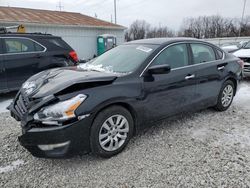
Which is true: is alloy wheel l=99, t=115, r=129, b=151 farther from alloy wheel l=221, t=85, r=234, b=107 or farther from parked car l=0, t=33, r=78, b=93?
parked car l=0, t=33, r=78, b=93

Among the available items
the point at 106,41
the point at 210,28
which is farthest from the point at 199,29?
the point at 106,41

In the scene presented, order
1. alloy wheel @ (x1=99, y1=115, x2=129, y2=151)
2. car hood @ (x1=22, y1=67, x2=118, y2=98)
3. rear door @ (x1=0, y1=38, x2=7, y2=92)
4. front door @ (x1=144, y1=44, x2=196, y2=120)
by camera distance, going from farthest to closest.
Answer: rear door @ (x1=0, y1=38, x2=7, y2=92)
front door @ (x1=144, y1=44, x2=196, y2=120)
alloy wheel @ (x1=99, y1=115, x2=129, y2=151)
car hood @ (x1=22, y1=67, x2=118, y2=98)

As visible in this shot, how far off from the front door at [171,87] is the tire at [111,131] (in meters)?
0.39

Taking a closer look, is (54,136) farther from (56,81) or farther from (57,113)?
(56,81)

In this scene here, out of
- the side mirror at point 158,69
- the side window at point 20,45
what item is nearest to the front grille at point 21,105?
the side mirror at point 158,69

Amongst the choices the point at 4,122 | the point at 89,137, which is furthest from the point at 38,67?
the point at 89,137

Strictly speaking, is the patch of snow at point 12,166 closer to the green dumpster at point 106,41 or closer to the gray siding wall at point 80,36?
the gray siding wall at point 80,36

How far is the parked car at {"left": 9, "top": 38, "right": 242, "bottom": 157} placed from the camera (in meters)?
2.50

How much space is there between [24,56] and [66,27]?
815cm

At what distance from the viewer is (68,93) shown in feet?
8.51

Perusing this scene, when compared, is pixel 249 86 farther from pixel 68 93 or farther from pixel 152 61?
pixel 68 93

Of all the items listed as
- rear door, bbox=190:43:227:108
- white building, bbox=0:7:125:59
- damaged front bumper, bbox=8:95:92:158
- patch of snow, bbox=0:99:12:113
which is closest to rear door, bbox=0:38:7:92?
patch of snow, bbox=0:99:12:113

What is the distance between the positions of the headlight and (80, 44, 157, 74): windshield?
3.37 ft

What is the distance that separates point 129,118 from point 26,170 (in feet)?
4.66
